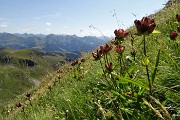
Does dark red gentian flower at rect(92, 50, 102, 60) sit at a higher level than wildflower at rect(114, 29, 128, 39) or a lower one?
lower

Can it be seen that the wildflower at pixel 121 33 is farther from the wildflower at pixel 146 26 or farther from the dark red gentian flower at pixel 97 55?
the wildflower at pixel 146 26

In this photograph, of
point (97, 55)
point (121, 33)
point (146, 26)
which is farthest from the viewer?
point (97, 55)

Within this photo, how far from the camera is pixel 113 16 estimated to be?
898 cm

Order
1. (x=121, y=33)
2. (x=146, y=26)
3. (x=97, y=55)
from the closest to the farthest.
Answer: (x=146, y=26) < (x=121, y=33) < (x=97, y=55)

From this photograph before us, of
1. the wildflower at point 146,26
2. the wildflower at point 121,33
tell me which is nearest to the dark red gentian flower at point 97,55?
the wildflower at point 121,33

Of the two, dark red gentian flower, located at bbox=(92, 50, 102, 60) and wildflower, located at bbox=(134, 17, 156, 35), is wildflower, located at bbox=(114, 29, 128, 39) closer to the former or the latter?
dark red gentian flower, located at bbox=(92, 50, 102, 60)

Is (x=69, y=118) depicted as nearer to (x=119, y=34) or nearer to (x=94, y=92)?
(x=94, y=92)

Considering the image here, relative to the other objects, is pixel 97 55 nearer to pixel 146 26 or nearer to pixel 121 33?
pixel 121 33

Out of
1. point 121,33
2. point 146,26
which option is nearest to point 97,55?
point 121,33

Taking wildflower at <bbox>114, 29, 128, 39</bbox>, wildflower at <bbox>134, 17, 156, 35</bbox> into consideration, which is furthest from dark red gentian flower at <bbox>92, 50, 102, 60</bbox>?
wildflower at <bbox>134, 17, 156, 35</bbox>

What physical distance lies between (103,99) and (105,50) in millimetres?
763

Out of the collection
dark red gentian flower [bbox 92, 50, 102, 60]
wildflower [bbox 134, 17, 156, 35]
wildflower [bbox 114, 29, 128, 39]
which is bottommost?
dark red gentian flower [bbox 92, 50, 102, 60]

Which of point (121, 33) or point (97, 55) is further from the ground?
point (121, 33)

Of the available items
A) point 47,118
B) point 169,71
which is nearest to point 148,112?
point 169,71
